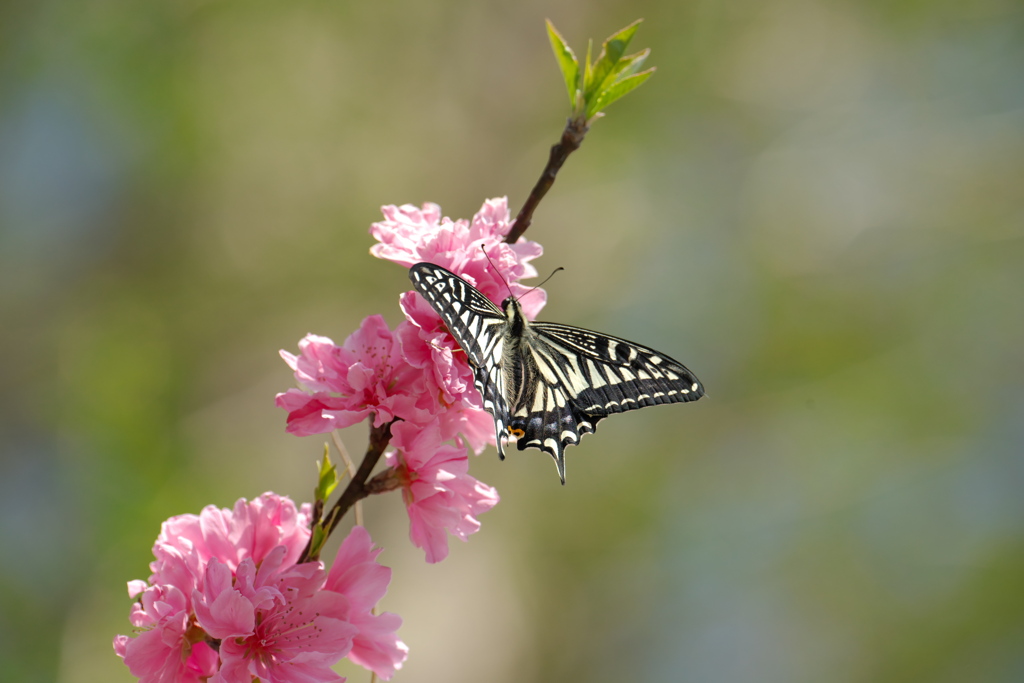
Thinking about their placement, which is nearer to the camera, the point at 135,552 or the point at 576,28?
the point at 135,552

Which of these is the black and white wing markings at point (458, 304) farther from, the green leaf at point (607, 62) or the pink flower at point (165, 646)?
the pink flower at point (165, 646)

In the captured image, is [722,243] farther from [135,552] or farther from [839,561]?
[135,552]

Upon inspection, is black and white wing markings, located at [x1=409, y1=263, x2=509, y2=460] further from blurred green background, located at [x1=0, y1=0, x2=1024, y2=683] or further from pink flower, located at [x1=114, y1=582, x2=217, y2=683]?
blurred green background, located at [x1=0, y1=0, x2=1024, y2=683]

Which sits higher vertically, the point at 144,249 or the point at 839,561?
the point at 144,249

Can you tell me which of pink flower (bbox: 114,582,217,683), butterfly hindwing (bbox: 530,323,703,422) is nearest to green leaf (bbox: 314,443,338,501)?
pink flower (bbox: 114,582,217,683)

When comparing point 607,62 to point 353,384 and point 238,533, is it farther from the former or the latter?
point 238,533

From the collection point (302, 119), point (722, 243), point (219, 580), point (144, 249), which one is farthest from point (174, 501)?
point (722, 243)

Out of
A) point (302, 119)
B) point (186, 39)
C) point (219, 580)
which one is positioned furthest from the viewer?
point (302, 119)
